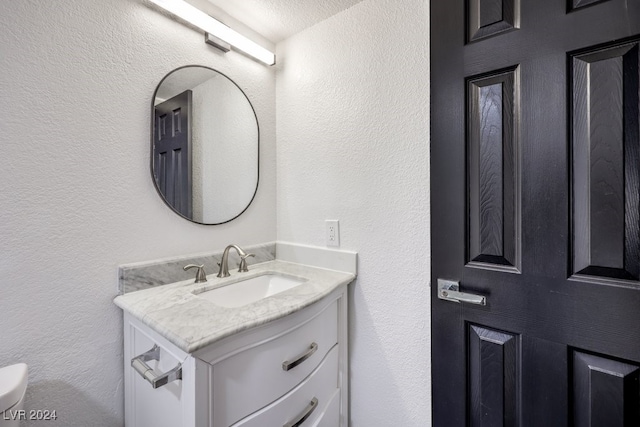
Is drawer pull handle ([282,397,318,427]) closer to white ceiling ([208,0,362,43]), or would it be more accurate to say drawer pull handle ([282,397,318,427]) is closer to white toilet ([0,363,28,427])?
white toilet ([0,363,28,427])

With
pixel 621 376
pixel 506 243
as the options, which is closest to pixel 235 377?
pixel 506 243

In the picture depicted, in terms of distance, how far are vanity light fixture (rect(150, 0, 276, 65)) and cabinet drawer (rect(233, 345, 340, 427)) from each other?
1.42 meters

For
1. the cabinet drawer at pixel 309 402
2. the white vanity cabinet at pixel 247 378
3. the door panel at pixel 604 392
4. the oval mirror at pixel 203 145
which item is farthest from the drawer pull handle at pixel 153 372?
the door panel at pixel 604 392

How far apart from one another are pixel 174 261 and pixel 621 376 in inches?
54.9

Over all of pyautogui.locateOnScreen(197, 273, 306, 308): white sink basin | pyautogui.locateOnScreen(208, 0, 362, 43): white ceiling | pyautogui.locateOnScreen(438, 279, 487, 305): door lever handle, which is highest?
pyautogui.locateOnScreen(208, 0, 362, 43): white ceiling

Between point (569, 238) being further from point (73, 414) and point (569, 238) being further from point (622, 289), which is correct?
point (73, 414)

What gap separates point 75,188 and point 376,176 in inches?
42.2

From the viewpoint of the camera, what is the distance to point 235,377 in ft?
2.47

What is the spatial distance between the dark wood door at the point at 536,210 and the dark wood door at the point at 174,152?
97 cm

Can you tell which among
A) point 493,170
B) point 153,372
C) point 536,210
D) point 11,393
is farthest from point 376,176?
point 11,393

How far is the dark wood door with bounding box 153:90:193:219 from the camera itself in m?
1.08

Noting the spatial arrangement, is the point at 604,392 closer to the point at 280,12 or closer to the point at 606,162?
the point at 606,162

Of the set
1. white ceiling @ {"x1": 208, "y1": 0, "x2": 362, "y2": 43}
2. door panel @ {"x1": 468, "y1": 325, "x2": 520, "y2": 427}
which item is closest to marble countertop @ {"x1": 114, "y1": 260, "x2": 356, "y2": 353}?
door panel @ {"x1": 468, "y1": 325, "x2": 520, "y2": 427}

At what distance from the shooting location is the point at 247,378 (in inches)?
30.5
